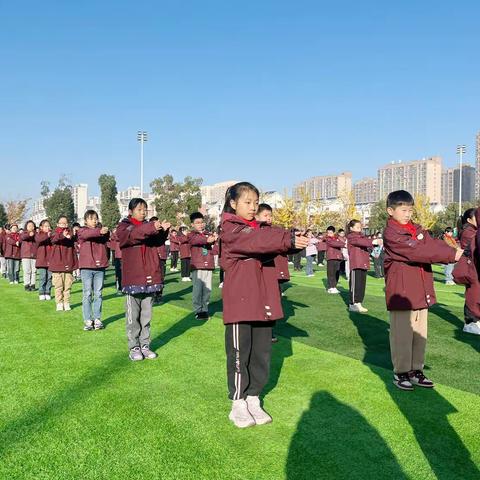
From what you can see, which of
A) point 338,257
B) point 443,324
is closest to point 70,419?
point 443,324

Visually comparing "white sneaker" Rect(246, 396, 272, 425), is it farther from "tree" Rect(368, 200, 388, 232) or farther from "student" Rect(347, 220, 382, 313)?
"tree" Rect(368, 200, 388, 232)

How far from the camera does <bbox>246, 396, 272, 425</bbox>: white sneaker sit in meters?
4.20

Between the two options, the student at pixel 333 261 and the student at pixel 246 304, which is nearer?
the student at pixel 246 304

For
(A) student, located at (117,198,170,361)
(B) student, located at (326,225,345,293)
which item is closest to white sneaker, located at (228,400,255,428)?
(A) student, located at (117,198,170,361)

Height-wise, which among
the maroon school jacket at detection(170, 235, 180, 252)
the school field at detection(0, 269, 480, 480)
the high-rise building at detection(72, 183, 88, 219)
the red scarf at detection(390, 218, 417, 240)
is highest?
the high-rise building at detection(72, 183, 88, 219)

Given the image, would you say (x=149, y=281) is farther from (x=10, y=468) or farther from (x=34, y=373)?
(x=10, y=468)

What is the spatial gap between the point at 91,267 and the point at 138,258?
2.40m

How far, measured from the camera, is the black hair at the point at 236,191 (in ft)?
14.3

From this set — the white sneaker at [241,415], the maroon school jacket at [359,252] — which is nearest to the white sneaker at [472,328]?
the maroon school jacket at [359,252]

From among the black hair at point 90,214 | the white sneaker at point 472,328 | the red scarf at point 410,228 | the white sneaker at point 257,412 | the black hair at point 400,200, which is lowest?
the white sneaker at point 472,328

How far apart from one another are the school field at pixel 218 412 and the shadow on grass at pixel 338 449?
0.04 feet

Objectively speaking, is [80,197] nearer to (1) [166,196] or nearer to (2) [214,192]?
(2) [214,192]

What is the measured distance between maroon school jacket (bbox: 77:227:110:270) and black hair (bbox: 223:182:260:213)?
4.60 m

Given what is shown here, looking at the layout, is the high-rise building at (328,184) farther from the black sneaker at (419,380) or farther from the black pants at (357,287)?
the black sneaker at (419,380)
